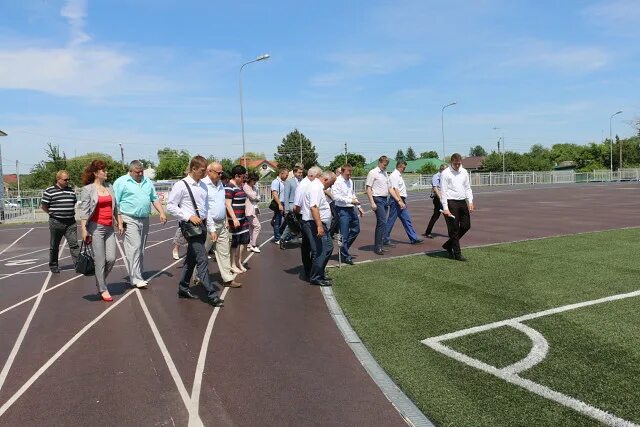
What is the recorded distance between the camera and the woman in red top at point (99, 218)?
737 cm

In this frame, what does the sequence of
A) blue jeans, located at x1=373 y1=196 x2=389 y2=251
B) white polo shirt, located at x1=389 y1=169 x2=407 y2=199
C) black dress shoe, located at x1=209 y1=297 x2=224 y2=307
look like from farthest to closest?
white polo shirt, located at x1=389 y1=169 x2=407 y2=199, blue jeans, located at x1=373 y1=196 x2=389 y2=251, black dress shoe, located at x1=209 y1=297 x2=224 y2=307

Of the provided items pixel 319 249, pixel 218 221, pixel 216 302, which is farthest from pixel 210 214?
pixel 319 249

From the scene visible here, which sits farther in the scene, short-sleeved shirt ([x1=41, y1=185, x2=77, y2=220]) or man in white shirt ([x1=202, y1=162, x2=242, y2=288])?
short-sleeved shirt ([x1=41, y1=185, x2=77, y2=220])

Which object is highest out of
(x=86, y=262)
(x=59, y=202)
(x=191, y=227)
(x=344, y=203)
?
(x=59, y=202)

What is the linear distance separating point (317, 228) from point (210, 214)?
1533 mm

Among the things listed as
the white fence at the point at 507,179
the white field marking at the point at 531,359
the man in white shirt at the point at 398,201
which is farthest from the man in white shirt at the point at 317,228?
the white fence at the point at 507,179

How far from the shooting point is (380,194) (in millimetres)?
10516

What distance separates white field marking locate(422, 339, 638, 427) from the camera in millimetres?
3470

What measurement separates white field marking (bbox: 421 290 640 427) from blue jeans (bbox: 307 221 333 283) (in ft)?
9.63

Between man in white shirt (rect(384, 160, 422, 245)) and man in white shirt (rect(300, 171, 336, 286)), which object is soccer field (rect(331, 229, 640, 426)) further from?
man in white shirt (rect(384, 160, 422, 245))

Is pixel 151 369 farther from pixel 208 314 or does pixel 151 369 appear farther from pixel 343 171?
pixel 343 171

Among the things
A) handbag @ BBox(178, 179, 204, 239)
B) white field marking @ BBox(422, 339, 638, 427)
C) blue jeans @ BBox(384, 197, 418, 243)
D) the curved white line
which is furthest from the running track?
blue jeans @ BBox(384, 197, 418, 243)

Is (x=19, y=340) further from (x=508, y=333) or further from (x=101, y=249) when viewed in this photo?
(x=508, y=333)

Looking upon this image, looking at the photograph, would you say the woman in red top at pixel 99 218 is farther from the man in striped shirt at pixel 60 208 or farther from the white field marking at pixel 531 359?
→ the white field marking at pixel 531 359
